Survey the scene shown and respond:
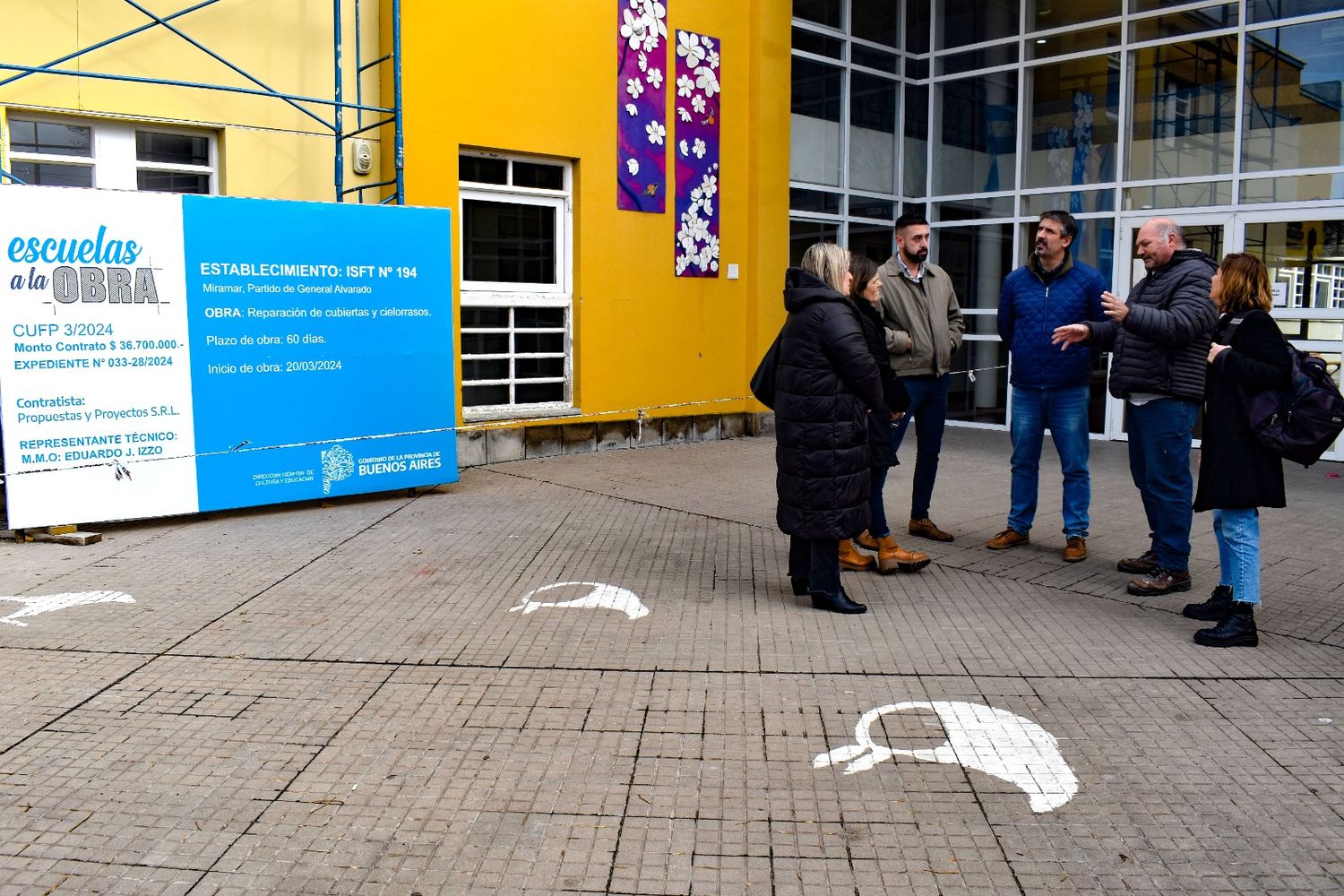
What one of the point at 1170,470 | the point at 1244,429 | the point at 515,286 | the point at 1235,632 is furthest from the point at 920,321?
the point at 515,286

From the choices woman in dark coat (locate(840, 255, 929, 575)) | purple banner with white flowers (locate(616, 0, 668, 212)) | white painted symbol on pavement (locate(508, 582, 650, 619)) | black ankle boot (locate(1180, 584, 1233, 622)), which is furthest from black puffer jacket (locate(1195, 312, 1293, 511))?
purple banner with white flowers (locate(616, 0, 668, 212))

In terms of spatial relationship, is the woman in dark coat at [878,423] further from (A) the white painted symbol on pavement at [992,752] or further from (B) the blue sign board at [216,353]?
(B) the blue sign board at [216,353]

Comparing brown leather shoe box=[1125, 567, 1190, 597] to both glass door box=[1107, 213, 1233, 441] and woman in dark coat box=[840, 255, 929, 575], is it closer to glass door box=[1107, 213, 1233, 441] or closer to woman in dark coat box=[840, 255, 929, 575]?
woman in dark coat box=[840, 255, 929, 575]

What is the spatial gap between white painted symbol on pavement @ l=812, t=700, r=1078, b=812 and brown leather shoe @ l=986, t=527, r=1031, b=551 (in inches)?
118

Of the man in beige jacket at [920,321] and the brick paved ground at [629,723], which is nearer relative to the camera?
the brick paved ground at [629,723]

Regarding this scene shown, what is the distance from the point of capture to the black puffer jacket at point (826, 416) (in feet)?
18.1

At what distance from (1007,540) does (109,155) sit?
7088 mm

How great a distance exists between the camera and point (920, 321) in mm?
7051

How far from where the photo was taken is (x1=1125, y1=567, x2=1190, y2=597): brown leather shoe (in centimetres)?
613

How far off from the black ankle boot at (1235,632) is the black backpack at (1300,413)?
71 centimetres

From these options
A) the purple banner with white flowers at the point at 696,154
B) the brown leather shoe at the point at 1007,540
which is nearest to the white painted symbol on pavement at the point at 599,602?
the brown leather shoe at the point at 1007,540

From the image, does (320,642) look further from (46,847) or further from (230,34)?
(230,34)

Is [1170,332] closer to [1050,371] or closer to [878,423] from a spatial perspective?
[1050,371]

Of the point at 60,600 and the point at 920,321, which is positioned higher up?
the point at 920,321
